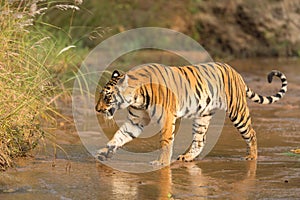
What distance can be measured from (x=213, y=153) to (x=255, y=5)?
9.52 metres

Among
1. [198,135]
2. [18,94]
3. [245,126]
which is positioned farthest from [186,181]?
[18,94]

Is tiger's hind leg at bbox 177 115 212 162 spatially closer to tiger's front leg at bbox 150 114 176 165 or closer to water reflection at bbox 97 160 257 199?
water reflection at bbox 97 160 257 199

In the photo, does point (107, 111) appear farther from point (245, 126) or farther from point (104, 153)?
point (245, 126)

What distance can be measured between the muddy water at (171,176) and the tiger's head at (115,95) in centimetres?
52

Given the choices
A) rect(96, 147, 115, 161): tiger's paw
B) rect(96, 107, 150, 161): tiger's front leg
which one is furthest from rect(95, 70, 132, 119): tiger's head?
rect(96, 147, 115, 161): tiger's paw

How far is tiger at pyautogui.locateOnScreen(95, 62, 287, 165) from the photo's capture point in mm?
7070

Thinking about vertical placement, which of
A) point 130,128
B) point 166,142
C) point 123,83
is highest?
point 123,83

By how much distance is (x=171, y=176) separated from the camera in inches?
259

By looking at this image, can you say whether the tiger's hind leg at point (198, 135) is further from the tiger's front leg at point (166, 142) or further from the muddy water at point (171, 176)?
the tiger's front leg at point (166, 142)

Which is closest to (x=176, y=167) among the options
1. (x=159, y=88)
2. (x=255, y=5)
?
(x=159, y=88)

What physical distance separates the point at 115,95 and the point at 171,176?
96cm

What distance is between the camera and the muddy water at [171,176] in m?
5.88

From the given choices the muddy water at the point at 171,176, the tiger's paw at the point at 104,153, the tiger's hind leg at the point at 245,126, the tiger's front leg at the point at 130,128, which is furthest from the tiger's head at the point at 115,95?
the tiger's hind leg at the point at 245,126

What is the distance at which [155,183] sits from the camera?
6285 mm
